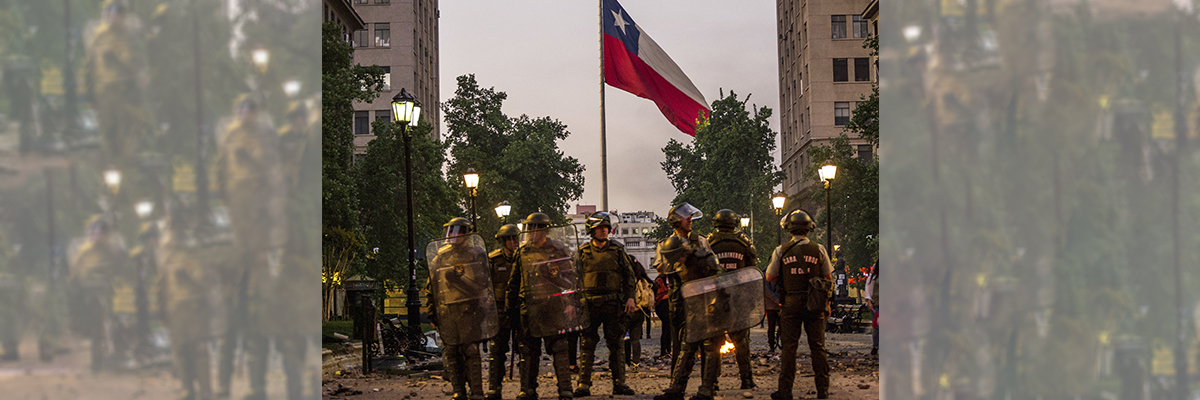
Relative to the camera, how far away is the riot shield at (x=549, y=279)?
30.1 feet

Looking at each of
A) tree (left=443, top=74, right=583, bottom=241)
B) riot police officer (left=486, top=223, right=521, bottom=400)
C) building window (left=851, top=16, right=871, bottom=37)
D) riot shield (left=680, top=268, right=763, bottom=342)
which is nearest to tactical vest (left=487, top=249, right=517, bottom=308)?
riot police officer (left=486, top=223, right=521, bottom=400)

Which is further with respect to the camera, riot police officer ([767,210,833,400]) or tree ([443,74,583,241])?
tree ([443,74,583,241])

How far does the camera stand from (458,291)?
8.62m

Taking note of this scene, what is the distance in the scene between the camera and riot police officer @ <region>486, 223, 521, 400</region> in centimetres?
964

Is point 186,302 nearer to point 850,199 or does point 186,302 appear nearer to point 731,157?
point 850,199

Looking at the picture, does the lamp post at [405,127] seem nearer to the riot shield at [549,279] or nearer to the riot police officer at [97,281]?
the riot shield at [549,279]

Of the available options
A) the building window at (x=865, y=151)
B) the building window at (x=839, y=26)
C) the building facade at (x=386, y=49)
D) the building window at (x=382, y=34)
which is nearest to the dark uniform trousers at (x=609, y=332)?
the building window at (x=865, y=151)

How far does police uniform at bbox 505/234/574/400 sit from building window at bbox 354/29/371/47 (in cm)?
6586

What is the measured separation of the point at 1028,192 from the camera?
13.8ft

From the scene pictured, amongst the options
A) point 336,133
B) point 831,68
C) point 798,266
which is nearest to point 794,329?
point 798,266

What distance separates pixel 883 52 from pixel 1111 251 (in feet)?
4.05

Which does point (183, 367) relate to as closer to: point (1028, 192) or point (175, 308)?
point (175, 308)

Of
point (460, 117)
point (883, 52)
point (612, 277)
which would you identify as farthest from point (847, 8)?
point (883, 52)

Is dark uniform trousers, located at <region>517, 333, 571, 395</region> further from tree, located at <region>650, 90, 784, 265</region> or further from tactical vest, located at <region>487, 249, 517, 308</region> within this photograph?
tree, located at <region>650, 90, 784, 265</region>
